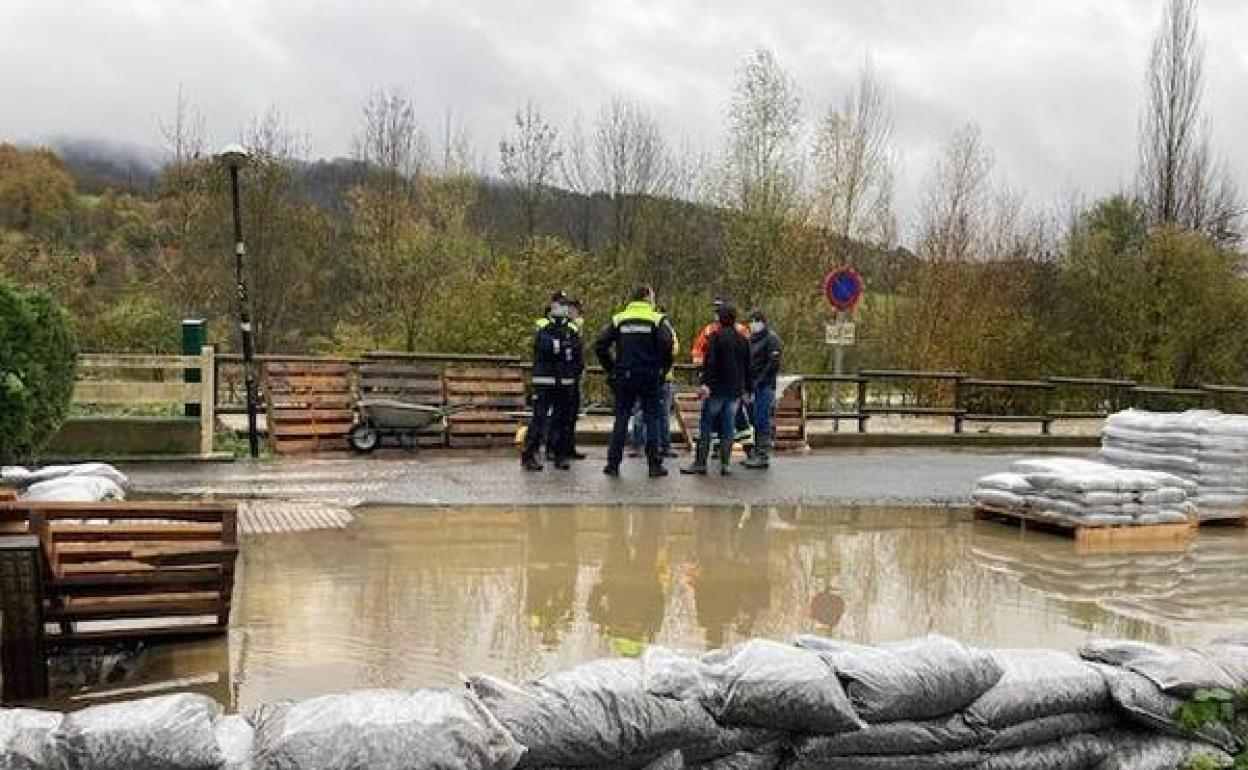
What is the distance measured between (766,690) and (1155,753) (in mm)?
1508

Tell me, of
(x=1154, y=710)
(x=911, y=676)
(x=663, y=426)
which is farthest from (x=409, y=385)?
(x=1154, y=710)

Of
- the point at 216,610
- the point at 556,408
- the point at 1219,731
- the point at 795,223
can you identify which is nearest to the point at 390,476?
the point at 556,408

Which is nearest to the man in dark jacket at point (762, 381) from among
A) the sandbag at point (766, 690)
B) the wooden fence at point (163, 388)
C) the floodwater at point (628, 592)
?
the floodwater at point (628, 592)

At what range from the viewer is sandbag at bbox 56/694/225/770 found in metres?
2.92

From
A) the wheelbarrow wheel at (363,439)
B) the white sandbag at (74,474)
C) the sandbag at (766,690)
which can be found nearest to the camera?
the sandbag at (766,690)

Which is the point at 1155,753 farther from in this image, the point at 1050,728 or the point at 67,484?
the point at 67,484

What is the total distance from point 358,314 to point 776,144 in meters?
9.02

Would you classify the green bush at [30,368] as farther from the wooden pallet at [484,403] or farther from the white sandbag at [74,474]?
the wooden pallet at [484,403]

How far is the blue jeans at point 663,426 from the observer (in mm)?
12367

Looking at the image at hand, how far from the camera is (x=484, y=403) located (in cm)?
1350

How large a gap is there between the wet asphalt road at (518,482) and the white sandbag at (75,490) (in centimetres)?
269

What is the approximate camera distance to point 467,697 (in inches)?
132

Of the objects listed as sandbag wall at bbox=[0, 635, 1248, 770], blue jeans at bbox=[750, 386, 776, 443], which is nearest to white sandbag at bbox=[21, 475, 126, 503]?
sandbag wall at bbox=[0, 635, 1248, 770]

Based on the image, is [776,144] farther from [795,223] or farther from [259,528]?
[259,528]
